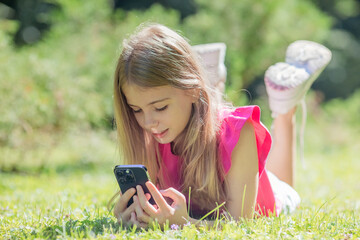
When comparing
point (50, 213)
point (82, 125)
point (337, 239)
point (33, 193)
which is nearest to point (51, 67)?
point (82, 125)

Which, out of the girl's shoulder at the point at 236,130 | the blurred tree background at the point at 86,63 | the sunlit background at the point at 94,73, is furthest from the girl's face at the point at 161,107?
the sunlit background at the point at 94,73

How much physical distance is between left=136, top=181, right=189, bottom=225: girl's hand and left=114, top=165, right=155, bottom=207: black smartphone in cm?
4

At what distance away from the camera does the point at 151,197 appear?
2291 mm

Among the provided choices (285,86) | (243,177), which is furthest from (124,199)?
(285,86)

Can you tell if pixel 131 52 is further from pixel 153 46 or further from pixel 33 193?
pixel 33 193

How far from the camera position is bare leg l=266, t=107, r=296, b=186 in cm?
367

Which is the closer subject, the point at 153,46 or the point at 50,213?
the point at 153,46

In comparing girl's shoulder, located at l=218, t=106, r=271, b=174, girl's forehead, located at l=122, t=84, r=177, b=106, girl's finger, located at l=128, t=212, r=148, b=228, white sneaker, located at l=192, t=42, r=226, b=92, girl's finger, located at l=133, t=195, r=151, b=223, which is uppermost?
white sneaker, located at l=192, t=42, r=226, b=92

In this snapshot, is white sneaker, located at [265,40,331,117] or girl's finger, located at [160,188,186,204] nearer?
girl's finger, located at [160,188,186,204]

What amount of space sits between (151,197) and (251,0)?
20.2 feet

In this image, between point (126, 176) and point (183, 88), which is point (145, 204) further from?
point (183, 88)

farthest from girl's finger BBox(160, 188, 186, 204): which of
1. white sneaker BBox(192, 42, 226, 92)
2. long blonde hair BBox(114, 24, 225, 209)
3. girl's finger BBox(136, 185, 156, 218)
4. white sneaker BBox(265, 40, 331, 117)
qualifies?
white sneaker BBox(192, 42, 226, 92)

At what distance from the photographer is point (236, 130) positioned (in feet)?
8.00

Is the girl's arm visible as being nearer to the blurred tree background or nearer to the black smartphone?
the black smartphone
